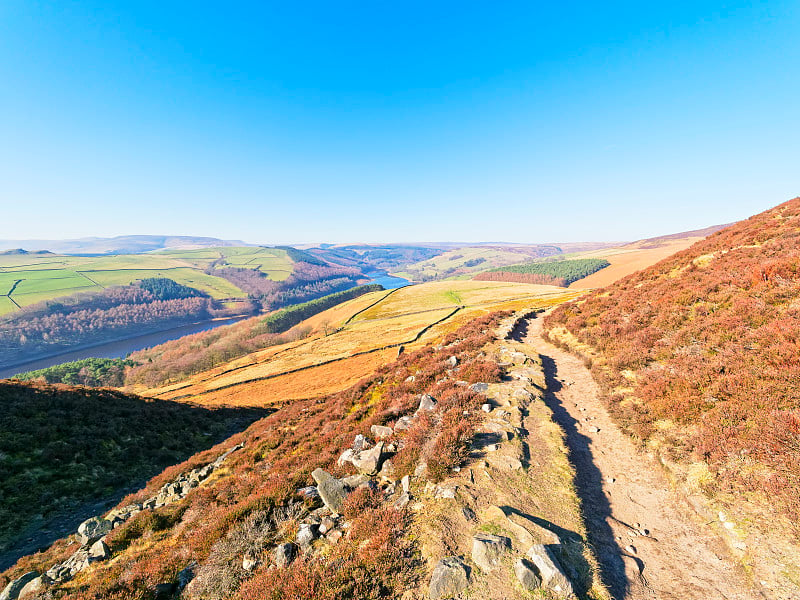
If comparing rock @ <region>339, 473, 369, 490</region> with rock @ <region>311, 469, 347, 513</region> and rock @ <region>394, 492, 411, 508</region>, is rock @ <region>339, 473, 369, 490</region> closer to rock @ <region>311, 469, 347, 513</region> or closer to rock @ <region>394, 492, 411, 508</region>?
rock @ <region>311, 469, 347, 513</region>

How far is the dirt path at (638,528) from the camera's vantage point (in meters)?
5.44

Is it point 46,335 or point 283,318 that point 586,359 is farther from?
point 46,335

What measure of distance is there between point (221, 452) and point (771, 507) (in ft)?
79.5

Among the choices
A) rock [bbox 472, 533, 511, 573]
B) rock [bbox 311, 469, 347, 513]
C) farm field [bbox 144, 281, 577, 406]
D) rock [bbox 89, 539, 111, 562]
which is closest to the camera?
rock [bbox 472, 533, 511, 573]

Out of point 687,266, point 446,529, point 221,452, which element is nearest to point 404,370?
point 221,452

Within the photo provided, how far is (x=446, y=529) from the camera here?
20.5ft

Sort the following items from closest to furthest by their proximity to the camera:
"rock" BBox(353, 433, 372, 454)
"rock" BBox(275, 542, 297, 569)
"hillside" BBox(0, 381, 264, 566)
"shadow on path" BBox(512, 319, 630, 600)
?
"shadow on path" BBox(512, 319, 630, 600) < "rock" BBox(275, 542, 297, 569) < "rock" BBox(353, 433, 372, 454) < "hillside" BBox(0, 381, 264, 566)

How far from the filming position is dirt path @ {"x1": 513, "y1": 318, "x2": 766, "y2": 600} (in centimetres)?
544

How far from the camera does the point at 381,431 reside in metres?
11.5

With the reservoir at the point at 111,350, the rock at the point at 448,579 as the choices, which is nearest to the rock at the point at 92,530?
the rock at the point at 448,579

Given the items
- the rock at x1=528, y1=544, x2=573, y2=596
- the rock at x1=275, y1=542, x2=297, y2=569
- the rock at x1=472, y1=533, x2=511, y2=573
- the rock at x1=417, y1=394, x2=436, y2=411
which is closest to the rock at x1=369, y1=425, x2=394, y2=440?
the rock at x1=417, y1=394, x2=436, y2=411

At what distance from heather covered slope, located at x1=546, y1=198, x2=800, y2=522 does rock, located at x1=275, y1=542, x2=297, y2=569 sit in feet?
33.8

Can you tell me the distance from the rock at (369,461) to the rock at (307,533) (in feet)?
7.58

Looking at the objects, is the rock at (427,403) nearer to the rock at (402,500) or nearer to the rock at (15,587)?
the rock at (402,500)
